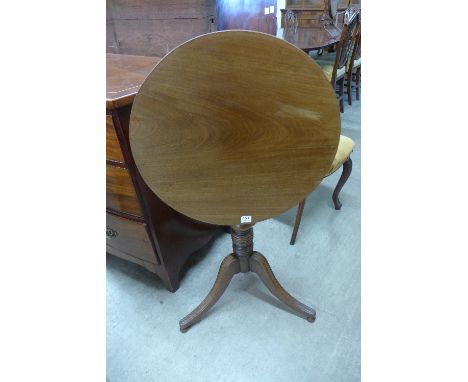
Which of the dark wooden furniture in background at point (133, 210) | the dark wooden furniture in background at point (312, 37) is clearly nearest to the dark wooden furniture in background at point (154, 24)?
the dark wooden furniture in background at point (133, 210)

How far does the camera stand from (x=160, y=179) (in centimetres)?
83

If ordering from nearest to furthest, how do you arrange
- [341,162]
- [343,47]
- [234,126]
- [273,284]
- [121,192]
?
[234,126] < [121,192] < [273,284] < [341,162] < [343,47]

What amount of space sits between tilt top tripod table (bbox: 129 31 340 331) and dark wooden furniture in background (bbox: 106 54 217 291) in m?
0.21

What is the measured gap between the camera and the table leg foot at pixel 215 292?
124cm

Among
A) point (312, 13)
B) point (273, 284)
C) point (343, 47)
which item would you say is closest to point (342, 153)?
point (273, 284)

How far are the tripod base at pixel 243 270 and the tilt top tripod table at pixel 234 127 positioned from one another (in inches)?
14.1

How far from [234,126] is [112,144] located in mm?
466

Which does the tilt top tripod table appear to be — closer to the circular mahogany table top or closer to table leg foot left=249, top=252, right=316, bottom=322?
the circular mahogany table top

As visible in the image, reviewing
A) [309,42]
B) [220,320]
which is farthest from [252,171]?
[309,42]

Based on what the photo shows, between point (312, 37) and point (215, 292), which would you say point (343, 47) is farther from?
point (215, 292)

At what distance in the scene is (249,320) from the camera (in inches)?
51.6

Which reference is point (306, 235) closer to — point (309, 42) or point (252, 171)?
point (252, 171)

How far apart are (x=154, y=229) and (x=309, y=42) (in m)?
2.48

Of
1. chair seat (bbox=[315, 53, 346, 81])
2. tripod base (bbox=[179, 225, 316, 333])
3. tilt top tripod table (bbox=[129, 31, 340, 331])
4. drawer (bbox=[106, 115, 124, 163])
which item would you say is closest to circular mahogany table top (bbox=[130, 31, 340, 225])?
tilt top tripod table (bbox=[129, 31, 340, 331])
